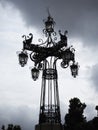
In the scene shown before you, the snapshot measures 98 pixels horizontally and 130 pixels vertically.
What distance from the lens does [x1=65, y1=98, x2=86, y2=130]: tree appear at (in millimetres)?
48772

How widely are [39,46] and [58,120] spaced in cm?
313

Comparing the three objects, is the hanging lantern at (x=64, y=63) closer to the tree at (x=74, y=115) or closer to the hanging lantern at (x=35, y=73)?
the hanging lantern at (x=35, y=73)

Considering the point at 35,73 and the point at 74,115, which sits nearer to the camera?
the point at 35,73

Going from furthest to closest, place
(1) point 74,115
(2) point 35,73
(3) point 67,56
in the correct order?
1. (1) point 74,115
2. (2) point 35,73
3. (3) point 67,56

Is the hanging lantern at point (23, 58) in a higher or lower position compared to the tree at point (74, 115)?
lower

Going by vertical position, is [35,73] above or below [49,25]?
below

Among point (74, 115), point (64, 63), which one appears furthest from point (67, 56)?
point (74, 115)

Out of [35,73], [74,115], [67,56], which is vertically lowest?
[35,73]

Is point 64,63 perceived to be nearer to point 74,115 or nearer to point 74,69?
point 74,69

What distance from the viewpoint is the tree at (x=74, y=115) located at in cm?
Answer: 4877

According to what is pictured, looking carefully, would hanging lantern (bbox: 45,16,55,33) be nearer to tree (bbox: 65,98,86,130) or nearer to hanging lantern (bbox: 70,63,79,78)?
hanging lantern (bbox: 70,63,79,78)

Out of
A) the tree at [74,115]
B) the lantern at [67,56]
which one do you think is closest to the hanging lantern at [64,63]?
the lantern at [67,56]

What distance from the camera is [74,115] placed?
5091cm

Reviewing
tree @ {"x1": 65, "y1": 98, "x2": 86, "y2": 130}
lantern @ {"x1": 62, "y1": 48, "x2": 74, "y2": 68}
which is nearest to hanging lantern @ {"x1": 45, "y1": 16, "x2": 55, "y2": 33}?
lantern @ {"x1": 62, "y1": 48, "x2": 74, "y2": 68}
